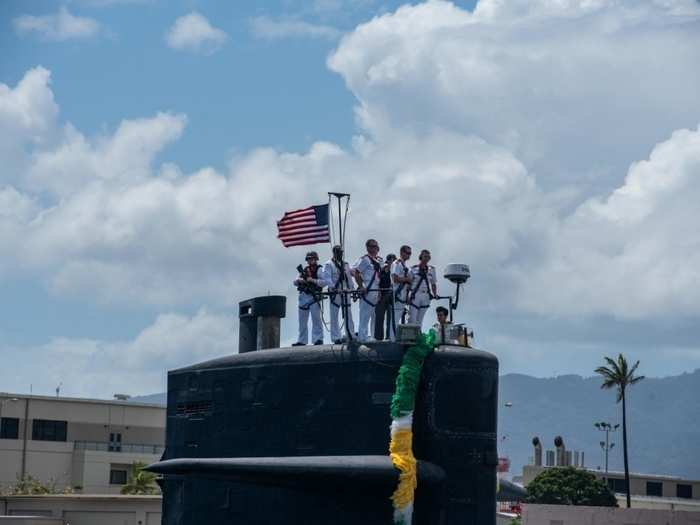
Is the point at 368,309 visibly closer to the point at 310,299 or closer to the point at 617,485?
the point at 310,299

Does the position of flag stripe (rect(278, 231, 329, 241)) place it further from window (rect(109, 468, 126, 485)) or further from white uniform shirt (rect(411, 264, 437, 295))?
window (rect(109, 468, 126, 485))

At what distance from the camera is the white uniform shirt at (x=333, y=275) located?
16.9m

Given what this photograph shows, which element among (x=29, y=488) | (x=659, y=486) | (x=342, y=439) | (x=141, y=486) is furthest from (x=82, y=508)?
(x=659, y=486)

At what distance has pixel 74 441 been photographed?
230 feet

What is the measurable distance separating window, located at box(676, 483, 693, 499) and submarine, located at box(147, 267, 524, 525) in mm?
85049

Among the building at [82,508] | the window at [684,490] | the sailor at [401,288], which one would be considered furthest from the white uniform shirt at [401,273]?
the window at [684,490]

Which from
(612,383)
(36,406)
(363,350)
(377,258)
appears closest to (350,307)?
(377,258)

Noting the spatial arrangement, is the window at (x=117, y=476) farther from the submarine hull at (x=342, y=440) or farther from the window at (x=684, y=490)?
the submarine hull at (x=342, y=440)

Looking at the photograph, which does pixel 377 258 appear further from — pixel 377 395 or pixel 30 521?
pixel 30 521

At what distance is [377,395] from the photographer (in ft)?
47.6

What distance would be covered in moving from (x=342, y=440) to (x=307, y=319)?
299 cm

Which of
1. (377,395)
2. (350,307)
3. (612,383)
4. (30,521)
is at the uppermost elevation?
(612,383)

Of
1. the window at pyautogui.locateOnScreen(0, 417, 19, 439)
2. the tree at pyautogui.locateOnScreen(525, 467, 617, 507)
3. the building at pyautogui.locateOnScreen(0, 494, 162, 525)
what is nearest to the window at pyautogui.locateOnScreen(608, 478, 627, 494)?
the tree at pyautogui.locateOnScreen(525, 467, 617, 507)

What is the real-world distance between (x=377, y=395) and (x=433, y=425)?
2.48 feet
